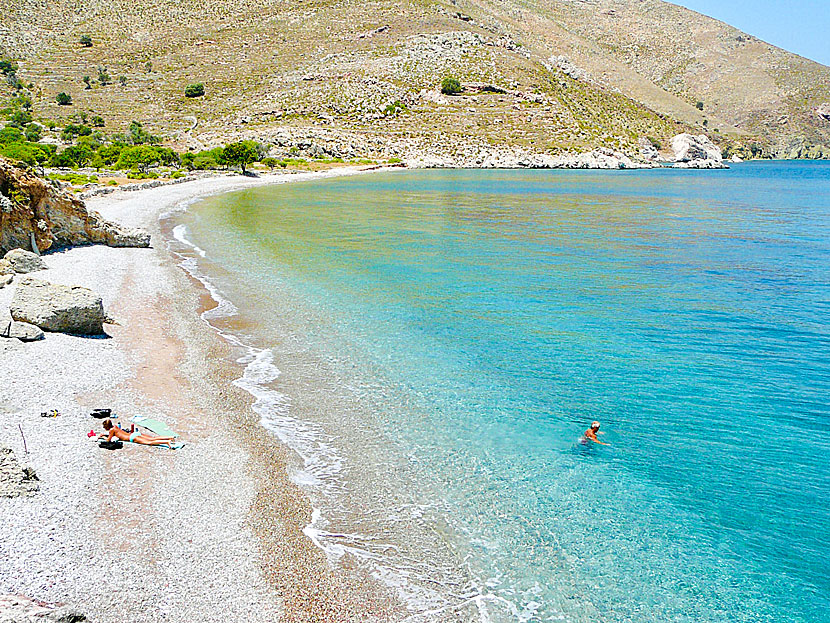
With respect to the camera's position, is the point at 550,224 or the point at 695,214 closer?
the point at 550,224

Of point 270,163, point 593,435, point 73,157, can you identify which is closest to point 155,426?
point 593,435

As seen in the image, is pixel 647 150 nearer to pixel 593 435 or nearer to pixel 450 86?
pixel 450 86

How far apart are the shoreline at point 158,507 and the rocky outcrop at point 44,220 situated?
1082cm

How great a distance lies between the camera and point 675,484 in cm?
980

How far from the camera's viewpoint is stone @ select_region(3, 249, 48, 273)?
66.0ft

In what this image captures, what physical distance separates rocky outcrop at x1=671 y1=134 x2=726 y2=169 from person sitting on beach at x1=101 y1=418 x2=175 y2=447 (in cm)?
13504

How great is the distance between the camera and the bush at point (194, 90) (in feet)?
357

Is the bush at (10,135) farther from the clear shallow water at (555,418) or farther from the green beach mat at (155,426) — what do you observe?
the green beach mat at (155,426)

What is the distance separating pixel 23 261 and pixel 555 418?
1960 cm

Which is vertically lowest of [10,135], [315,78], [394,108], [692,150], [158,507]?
[158,507]

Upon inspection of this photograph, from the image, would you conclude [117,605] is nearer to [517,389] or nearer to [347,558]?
[347,558]

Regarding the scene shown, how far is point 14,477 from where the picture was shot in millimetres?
8055

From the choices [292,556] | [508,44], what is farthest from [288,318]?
[508,44]

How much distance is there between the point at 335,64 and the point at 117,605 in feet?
422
